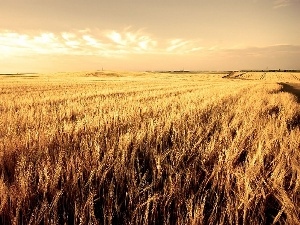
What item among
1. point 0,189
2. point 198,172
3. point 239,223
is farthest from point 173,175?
point 0,189

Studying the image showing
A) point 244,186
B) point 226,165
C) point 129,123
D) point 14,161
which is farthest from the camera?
point 129,123

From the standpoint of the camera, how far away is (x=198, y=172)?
9.59ft

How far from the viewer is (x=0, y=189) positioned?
213 cm

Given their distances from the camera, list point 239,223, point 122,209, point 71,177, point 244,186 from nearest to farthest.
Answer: point 239,223
point 122,209
point 244,186
point 71,177

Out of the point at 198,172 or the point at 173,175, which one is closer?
the point at 173,175

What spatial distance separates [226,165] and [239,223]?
874 millimetres

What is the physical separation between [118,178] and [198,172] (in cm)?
86

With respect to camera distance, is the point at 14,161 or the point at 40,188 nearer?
the point at 40,188

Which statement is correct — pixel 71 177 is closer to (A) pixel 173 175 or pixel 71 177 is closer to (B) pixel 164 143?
(A) pixel 173 175

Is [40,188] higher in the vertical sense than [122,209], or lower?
higher

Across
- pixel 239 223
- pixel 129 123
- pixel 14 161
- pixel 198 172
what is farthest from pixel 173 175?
pixel 129 123

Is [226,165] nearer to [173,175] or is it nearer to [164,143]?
[173,175]

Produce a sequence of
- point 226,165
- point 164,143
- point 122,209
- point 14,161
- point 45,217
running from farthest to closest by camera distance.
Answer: point 164,143
point 14,161
point 226,165
point 122,209
point 45,217

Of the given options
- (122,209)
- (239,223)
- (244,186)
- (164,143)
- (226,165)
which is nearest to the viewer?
(239,223)
